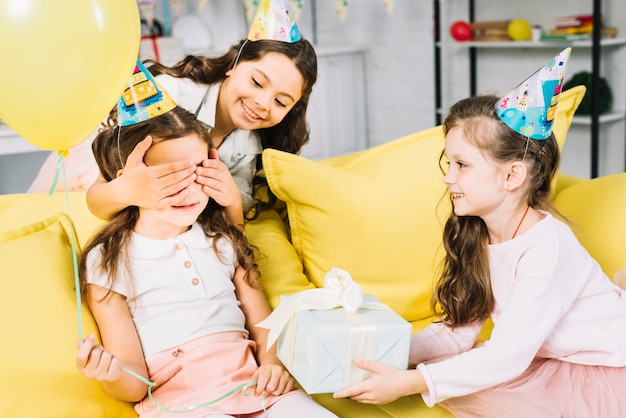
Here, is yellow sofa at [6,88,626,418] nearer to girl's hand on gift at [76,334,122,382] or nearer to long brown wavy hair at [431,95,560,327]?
long brown wavy hair at [431,95,560,327]

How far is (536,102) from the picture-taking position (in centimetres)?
133

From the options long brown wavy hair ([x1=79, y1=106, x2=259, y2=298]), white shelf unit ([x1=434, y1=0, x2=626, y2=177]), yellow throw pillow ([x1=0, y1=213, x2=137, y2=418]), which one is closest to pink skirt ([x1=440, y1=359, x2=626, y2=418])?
long brown wavy hair ([x1=79, y1=106, x2=259, y2=298])

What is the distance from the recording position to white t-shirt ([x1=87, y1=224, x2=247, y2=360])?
1394 mm

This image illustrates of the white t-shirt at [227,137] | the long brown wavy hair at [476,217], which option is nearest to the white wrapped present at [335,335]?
the long brown wavy hair at [476,217]

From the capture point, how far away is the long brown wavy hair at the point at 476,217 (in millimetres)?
1359

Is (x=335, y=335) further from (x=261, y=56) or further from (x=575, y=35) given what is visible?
(x=575, y=35)

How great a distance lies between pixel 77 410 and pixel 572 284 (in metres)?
0.91

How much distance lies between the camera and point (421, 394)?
4.43 feet

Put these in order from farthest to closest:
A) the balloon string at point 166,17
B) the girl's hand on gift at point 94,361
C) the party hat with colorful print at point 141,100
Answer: the balloon string at point 166,17 → the party hat with colorful print at point 141,100 → the girl's hand on gift at point 94,361

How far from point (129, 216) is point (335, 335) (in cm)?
51

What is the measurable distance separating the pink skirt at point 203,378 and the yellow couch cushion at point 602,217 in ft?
2.57

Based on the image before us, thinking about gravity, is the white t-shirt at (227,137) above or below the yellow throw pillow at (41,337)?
above

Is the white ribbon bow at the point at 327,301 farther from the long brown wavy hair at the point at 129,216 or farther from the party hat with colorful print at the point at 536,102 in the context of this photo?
the party hat with colorful print at the point at 536,102

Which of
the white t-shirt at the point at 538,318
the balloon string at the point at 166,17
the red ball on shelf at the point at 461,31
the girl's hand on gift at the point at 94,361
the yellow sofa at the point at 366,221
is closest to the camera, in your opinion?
the girl's hand on gift at the point at 94,361
